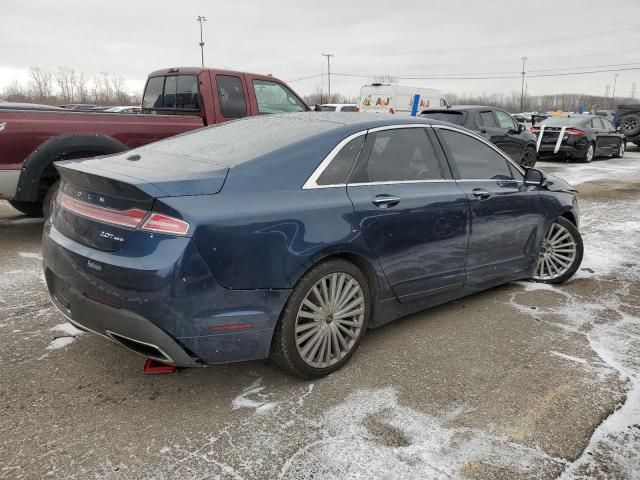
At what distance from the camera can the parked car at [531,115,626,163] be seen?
16141 millimetres

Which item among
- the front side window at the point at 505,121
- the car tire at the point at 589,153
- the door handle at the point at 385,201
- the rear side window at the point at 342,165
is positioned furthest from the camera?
the car tire at the point at 589,153

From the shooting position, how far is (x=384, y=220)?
336 cm

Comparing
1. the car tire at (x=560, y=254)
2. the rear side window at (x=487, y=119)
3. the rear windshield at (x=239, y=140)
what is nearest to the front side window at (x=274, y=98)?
the rear windshield at (x=239, y=140)

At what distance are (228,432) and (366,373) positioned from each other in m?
1.00

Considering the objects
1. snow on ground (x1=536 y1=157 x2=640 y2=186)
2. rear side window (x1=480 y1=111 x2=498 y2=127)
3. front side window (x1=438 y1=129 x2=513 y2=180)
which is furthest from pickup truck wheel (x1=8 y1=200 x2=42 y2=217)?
snow on ground (x1=536 y1=157 x2=640 y2=186)

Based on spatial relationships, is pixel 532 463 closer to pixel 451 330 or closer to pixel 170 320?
pixel 451 330

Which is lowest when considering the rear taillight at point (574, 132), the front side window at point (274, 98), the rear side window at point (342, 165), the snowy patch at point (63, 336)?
the snowy patch at point (63, 336)

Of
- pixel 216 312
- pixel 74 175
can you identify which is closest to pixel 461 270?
pixel 216 312

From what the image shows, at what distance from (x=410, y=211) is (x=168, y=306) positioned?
171 cm

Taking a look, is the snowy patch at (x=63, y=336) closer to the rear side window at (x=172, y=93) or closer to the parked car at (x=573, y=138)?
the rear side window at (x=172, y=93)

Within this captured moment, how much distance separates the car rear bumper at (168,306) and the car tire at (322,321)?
110 millimetres

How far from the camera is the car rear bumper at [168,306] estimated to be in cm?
255

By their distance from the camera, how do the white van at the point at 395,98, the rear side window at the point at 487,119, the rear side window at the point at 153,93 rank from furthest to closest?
the white van at the point at 395,98, the rear side window at the point at 487,119, the rear side window at the point at 153,93

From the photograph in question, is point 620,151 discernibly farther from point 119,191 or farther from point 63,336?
point 119,191
